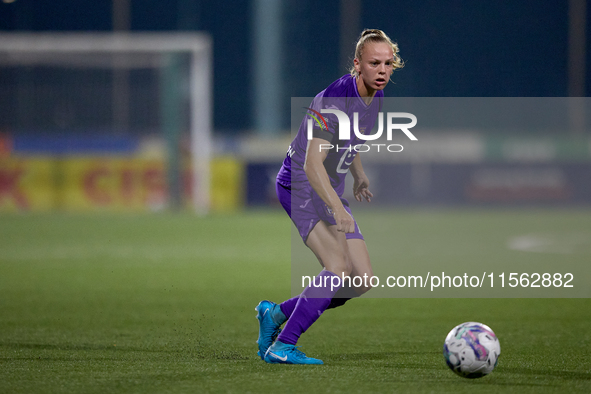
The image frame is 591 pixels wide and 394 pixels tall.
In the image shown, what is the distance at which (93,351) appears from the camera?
520cm

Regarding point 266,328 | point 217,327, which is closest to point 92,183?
point 217,327

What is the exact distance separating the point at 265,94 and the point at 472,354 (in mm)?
21849

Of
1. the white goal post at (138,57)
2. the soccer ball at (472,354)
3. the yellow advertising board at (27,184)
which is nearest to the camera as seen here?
the soccer ball at (472,354)

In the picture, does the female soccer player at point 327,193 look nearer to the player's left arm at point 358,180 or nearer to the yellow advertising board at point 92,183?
the player's left arm at point 358,180

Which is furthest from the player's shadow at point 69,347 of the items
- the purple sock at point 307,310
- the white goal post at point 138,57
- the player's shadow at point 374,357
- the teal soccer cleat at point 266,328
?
the white goal post at point 138,57

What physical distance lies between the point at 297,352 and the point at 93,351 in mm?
1354

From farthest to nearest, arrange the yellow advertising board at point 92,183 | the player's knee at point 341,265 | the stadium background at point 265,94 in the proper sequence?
the stadium background at point 265,94
the yellow advertising board at point 92,183
the player's knee at point 341,265

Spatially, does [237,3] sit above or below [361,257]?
above

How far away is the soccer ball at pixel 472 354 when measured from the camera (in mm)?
4203

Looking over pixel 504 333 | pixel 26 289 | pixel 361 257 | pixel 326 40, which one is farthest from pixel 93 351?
pixel 326 40

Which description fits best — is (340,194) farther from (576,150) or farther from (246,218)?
(576,150)

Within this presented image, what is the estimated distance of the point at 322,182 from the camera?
4449 millimetres

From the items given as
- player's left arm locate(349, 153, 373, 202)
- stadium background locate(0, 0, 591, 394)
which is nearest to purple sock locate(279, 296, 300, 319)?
stadium background locate(0, 0, 591, 394)

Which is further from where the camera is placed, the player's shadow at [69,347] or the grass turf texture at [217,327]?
the player's shadow at [69,347]
